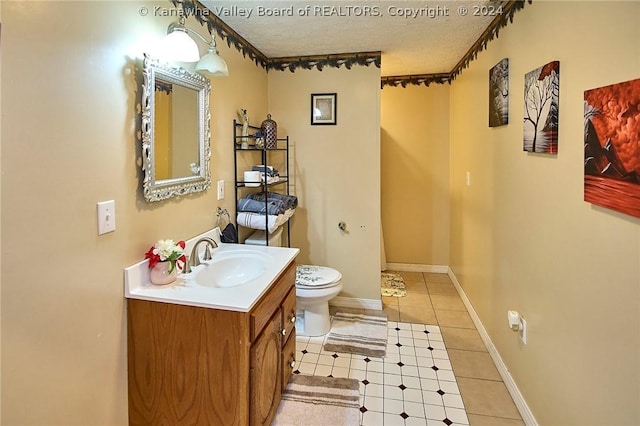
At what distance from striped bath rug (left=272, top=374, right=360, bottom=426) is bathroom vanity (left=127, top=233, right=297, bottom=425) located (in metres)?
0.40

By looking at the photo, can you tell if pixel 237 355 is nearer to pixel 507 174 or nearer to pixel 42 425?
pixel 42 425

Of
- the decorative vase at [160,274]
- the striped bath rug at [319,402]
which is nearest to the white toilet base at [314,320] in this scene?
the striped bath rug at [319,402]

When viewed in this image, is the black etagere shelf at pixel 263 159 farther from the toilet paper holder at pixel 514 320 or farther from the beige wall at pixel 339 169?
the toilet paper holder at pixel 514 320

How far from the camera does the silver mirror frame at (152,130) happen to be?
1449 mm

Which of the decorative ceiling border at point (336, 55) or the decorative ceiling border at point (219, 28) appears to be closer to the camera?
the decorative ceiling border at point (219, 28)

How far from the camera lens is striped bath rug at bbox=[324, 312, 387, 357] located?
95.1 inches

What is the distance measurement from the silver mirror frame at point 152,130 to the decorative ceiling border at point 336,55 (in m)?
0.35

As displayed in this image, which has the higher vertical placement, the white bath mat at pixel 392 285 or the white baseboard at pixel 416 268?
the white baseboard at pixel 416 268

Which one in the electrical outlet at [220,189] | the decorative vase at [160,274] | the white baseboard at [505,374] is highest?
the electrical outlet at [220,189]

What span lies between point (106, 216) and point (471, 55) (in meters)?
2.82

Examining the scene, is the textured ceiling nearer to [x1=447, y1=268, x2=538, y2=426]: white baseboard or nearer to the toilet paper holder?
the toilet paper holder

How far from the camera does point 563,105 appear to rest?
4.59ft

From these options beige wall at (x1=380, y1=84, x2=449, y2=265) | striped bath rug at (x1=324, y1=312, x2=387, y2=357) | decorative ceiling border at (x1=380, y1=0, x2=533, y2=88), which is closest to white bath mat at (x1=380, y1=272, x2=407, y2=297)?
beige wall at (x1=380, y1=84, x2=449, y2=265)

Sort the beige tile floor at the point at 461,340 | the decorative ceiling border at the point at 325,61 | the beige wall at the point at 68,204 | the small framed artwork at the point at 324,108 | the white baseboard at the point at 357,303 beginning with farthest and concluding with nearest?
the white baseboard at the point at 357,303 < the small framed artwork at the point at 324,108 < the decorative ceiling border at the point at 325,61 < the beige tile floor at the point at 461,340 < the beige wall at the point at 68,204
